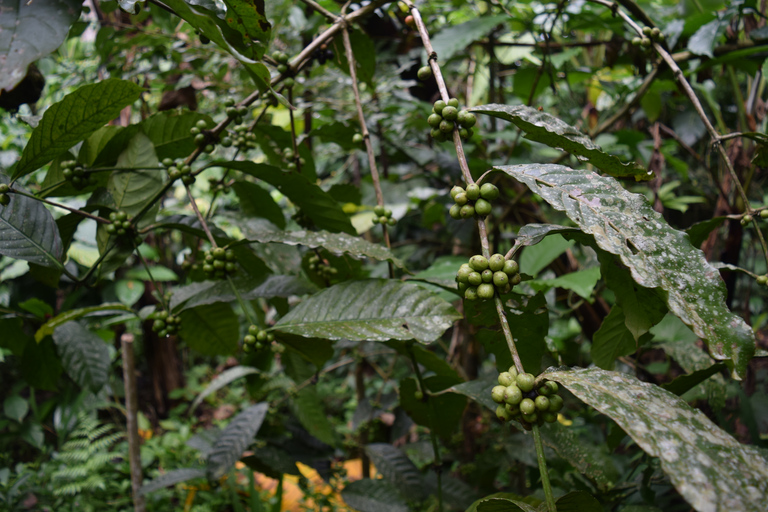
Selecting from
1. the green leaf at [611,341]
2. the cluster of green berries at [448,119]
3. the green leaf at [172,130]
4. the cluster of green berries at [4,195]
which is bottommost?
the green leaf at [611,341]

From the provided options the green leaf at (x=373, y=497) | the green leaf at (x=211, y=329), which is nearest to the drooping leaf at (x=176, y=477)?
the green leaf at (x=373, y=497)

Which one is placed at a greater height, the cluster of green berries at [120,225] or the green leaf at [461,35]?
the green leaf at [461,35]

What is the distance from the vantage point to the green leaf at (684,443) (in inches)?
14.6

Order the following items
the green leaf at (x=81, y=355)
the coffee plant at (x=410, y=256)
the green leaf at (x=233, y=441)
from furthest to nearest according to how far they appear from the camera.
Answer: the green leaf at (x=233, y=441) < the green leaf at (x=81, y=355) < the coffee plant at (x=410, y=256)

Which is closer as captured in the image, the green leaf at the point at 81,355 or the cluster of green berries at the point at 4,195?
the cluster of green berries at the point at 4,195

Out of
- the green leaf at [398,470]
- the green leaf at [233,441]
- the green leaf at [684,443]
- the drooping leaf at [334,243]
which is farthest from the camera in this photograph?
the green leaf at [398,470]

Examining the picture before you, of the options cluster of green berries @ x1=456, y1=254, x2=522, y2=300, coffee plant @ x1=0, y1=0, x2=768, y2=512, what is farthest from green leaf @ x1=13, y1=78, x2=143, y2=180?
cluster of green berries @ x1=456, y1=254, x2=522, y2=300

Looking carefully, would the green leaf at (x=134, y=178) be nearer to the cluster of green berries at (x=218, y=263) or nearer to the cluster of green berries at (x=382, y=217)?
the cluster of green berries at (x=218, y=263)

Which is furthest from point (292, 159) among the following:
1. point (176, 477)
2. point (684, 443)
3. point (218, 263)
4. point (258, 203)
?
point (176, 477)

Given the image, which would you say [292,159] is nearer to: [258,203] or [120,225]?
[258,203]

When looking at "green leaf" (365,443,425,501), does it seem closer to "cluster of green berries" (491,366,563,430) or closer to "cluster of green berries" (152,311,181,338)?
"cluster of green berries" (152,311,181,338)

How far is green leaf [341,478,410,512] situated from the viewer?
140 centimetres

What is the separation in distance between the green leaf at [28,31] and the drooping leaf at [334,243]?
0.36 meters

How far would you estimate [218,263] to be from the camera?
0.77 metres
